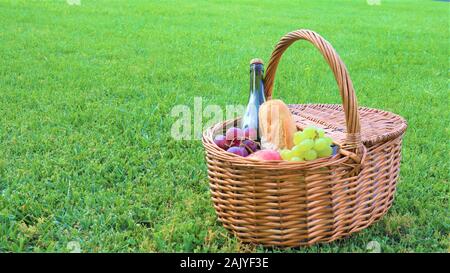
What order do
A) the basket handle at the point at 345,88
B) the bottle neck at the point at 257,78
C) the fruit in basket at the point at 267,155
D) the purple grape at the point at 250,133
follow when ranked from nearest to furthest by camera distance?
the basket handle at the point at 345,88
the fruit in basket at the point at 267,155
the purple grape at the point at 250,133
the bottle neck at the point at 257,78

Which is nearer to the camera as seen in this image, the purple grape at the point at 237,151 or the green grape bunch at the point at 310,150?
the green grape bunch at the point at 310,150

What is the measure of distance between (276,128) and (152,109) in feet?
5.52

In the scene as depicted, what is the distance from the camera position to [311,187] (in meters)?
1.82

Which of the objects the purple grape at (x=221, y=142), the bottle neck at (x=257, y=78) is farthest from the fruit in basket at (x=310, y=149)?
the bottle neck at (x=257, y=78)

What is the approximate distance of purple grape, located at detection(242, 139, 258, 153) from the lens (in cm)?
204

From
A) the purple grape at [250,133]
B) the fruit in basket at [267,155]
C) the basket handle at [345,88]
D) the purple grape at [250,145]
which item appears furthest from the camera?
the purple grape at [250,133]

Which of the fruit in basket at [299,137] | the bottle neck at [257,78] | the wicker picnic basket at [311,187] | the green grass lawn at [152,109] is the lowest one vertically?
the green grass lawn at [152,109]

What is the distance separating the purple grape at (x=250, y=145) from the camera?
80.1 inches

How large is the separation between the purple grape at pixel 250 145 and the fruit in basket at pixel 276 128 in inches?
1.3

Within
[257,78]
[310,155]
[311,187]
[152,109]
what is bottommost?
[152,109]

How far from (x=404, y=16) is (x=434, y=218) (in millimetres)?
7938

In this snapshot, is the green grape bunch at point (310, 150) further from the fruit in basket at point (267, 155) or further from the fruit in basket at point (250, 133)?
the fruit in basket at point (250, 133)

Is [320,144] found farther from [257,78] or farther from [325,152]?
[257,78]

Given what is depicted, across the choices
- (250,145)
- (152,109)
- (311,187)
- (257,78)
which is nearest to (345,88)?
(311,187)
